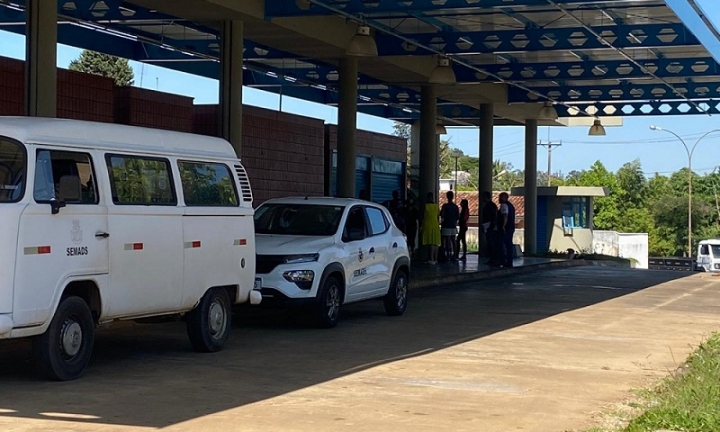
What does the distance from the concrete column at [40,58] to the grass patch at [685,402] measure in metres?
9.97

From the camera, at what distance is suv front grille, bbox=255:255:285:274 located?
48.6ft

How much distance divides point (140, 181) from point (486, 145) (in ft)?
92.2

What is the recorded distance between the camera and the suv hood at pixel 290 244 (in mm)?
14867

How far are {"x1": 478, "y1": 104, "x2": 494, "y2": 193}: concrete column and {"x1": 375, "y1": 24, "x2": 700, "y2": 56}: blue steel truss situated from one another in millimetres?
11009

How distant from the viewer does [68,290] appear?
10.4 m

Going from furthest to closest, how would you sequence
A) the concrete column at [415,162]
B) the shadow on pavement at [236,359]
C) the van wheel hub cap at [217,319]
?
the concrete column at [415,162]
the van wheel hub cap at [217,319]
the shadow on pavement at [236,359]

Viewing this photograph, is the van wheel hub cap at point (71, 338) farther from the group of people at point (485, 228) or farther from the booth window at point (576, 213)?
the booth window at point (576, 213)

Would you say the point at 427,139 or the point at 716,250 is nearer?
the point at 427,139

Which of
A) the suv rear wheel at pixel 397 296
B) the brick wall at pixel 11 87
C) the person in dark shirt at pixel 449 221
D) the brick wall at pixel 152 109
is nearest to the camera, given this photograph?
the suv rear wheel at pixel 397 296

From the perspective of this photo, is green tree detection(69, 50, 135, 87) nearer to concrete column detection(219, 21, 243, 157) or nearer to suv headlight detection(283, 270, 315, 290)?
concrete column detection(219, 21, 243, 157)

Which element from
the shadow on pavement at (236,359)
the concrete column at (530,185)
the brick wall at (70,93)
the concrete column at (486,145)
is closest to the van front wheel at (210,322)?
the shadow on pavement at (236,359)

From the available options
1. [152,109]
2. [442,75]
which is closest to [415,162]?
[442,75]

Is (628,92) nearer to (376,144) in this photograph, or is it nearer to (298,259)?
(376,144)

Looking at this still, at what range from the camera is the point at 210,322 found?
41.1 feet
